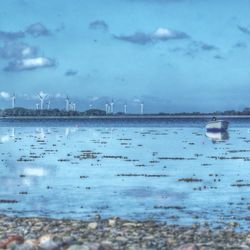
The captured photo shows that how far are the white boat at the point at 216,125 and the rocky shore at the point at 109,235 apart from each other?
5100 inches

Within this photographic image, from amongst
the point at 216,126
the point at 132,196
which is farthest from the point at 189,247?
the point at 216,126

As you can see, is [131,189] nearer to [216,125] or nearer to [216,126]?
[216,125]

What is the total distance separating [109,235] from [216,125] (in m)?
135

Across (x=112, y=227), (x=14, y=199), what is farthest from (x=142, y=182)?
(x=112, y=227)

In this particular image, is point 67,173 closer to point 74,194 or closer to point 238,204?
point 74,194

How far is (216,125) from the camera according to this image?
15925 centimetres

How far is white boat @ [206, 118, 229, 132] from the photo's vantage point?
159m

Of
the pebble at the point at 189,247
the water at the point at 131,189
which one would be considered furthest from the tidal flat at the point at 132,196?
the pebble at the point at 189,247

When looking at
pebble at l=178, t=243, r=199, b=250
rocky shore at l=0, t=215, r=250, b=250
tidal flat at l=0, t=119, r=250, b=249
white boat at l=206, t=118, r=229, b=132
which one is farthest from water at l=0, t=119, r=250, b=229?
white boat at l=206, t=118, r=229, b=132

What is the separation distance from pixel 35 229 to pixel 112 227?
10.1 feet

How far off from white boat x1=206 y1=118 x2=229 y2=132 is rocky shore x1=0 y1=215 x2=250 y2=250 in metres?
130

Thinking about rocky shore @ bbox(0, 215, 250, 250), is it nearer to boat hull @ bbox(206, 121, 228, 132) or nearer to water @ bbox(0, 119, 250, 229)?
water @ bbox(0, 119, 250, 229)

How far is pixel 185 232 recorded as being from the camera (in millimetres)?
27109

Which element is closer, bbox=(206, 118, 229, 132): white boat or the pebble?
the pebble
